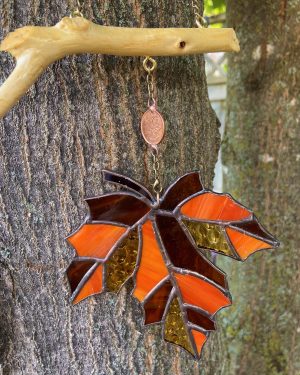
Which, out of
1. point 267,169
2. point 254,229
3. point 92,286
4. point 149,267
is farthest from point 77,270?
point 267,169

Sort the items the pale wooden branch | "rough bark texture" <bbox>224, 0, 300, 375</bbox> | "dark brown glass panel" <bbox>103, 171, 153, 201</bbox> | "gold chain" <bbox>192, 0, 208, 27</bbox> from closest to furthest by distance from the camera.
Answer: the pale wooden branch → "dark brown glass panel" <bbox>103, 171, 153, 201</bbox> → "gold chain" <bbox>192, 0, 208, 27</bbox> → "rough bark texture" <bbox>224, 0, 300, 375</bbox>

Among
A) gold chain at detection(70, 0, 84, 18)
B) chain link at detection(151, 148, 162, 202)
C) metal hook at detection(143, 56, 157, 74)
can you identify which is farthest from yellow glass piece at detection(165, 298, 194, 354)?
gold chain at detection(70, 0, 84, 18)

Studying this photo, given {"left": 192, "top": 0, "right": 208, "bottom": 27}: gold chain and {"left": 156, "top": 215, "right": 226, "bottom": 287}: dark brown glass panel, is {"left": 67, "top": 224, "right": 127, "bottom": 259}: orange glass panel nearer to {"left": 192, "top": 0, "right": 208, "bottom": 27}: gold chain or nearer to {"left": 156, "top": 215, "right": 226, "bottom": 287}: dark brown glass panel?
{"left": 156, "top": 215, "right": 226, "bottom": 287}: dark brown glass panel

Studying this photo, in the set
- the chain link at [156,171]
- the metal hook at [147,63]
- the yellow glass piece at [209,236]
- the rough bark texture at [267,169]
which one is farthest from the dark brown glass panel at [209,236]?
the rough bark texture at [267,169]

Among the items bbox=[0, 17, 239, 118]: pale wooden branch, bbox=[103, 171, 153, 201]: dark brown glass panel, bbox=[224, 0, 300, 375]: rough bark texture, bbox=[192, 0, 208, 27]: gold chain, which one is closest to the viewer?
bbox=[0, 17, 239, 118]: pale wooden branch

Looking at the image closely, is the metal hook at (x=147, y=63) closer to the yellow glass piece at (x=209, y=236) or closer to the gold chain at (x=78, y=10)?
→ the gold chain at (x=78, y=10)

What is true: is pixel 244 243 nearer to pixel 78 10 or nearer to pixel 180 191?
pixel 180 191

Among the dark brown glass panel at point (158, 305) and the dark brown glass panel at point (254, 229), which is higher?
the dark brown glass panel at point (254, 229)

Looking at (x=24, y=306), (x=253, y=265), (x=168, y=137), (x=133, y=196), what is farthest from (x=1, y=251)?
(x=253, y=265)
